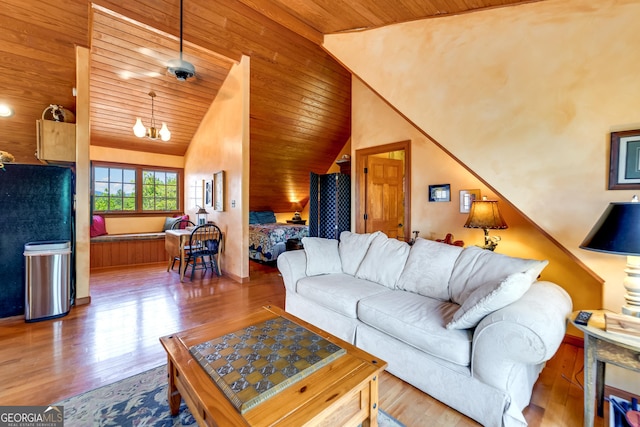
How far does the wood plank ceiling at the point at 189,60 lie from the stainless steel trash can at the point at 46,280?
7.96 feet

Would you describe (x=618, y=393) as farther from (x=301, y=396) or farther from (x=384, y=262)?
(x=301, y=396)

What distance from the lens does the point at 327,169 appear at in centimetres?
753

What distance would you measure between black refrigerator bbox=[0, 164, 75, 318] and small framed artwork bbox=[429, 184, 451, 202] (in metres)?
4.34

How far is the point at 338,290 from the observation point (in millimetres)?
2344

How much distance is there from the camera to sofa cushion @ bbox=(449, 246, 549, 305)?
1.76m

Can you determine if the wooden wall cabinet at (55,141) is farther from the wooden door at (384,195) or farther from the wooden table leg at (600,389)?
the wooden table leg at (600,389)

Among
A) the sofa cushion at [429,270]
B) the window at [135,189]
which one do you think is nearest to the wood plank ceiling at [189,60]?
the window at [135,189]

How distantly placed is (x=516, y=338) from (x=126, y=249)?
6252mm

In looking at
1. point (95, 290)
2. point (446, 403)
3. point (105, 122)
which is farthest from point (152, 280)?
point (446, 403)

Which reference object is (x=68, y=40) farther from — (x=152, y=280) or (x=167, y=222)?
(x=167, y=222)

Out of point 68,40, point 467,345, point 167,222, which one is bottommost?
point 467,345

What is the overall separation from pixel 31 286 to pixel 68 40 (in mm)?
2905

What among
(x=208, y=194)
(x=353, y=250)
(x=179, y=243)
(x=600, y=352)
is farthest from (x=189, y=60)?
(x=600, y=352)

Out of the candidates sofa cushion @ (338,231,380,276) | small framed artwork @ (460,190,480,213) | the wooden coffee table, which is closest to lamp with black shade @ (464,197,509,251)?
small framed artwork @ (460,190,480,213)
